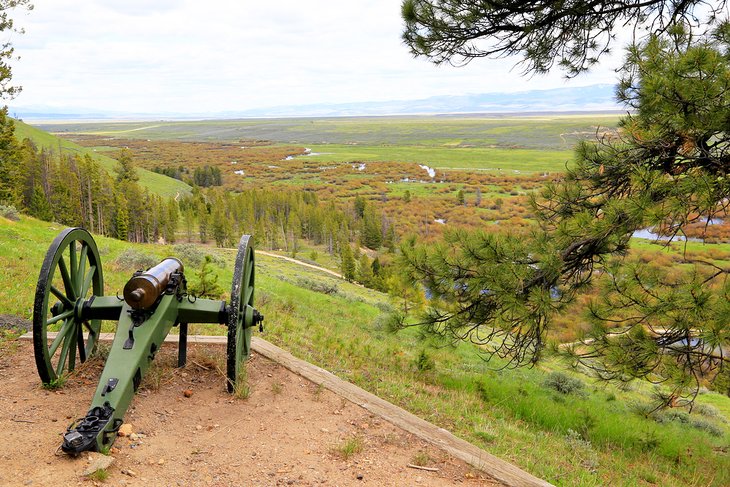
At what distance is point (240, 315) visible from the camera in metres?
5.35

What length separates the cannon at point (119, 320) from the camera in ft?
13.6

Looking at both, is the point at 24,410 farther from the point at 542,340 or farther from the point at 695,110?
the point at 695,110

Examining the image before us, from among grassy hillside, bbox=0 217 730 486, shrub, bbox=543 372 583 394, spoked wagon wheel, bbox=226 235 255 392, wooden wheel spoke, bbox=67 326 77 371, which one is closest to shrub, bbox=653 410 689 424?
grassy hillside, bbox=0 217 730 486

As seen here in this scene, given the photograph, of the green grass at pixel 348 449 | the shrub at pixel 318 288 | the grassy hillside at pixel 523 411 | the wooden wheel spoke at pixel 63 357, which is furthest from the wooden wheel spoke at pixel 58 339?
the shrub at pixel 318 288

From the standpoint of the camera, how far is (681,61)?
449 cm

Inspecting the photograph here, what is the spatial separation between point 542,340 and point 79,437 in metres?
5.63

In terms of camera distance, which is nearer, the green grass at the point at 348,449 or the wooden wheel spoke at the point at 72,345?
the green grass at the point at 348,449

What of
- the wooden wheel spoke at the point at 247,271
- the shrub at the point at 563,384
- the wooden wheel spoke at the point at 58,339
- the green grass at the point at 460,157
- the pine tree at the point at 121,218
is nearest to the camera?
the wooden wheel spoke at the point at 58,339

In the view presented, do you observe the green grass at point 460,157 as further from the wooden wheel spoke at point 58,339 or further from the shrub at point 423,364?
the wooden wheel spoke at point 58,339

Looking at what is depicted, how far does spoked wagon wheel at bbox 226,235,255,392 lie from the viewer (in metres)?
4.83

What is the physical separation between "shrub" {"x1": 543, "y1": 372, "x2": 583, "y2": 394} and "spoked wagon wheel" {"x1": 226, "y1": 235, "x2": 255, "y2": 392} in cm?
750

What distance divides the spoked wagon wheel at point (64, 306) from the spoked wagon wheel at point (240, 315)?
1.52 metres

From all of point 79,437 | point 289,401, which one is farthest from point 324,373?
point 79,437

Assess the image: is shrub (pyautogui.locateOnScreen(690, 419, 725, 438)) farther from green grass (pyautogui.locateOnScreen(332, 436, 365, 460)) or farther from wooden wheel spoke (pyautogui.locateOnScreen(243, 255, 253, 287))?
wooden wheel spoke (pyautogui.locateOnScreen(243, 255, 253, 287))
